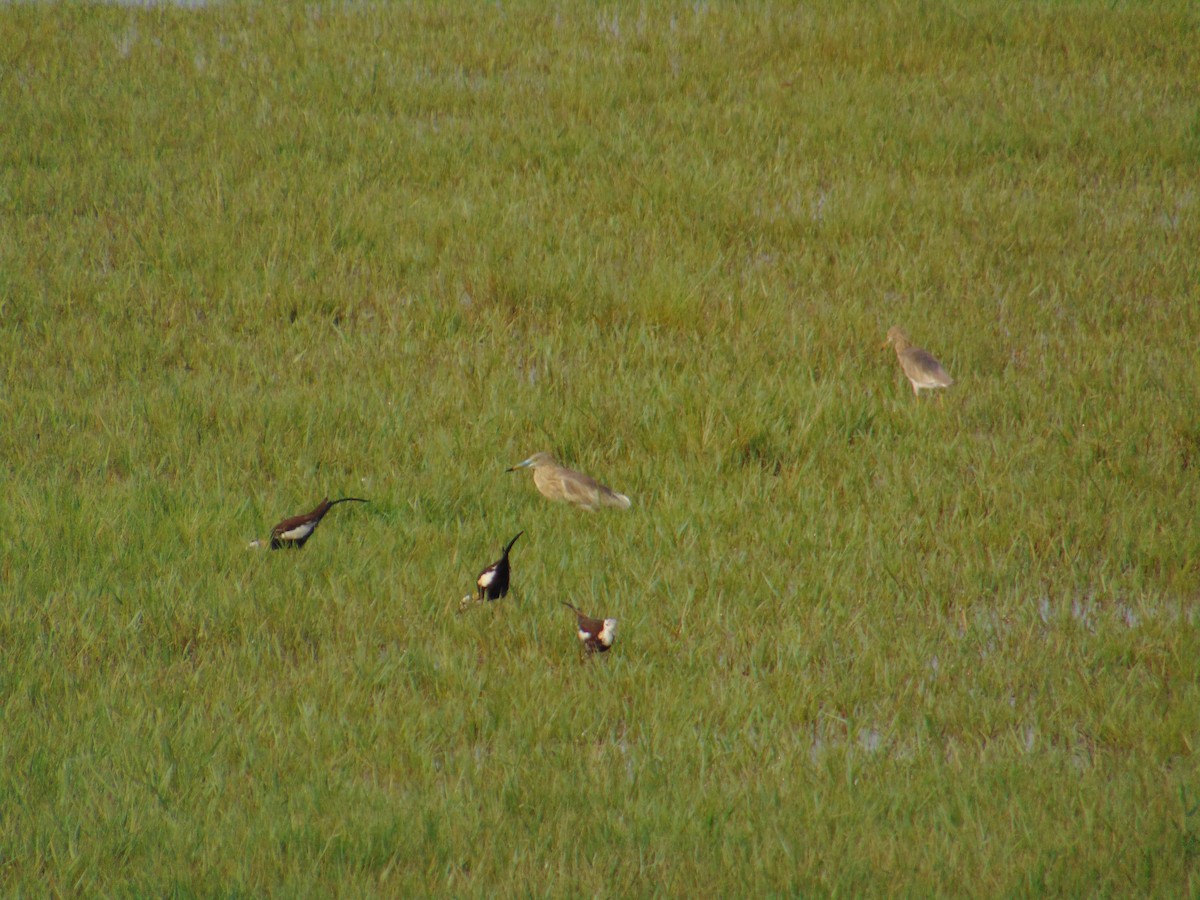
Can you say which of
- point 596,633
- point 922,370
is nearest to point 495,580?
point 596,633

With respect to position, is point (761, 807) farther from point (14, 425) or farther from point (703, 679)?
point (14, 425)

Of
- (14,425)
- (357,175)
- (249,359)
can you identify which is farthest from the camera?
(357,175)

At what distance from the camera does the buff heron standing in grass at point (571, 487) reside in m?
5.62

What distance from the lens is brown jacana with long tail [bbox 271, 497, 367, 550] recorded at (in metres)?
5.18

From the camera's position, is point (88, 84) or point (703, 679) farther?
point (88, 84)

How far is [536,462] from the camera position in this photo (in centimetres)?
592

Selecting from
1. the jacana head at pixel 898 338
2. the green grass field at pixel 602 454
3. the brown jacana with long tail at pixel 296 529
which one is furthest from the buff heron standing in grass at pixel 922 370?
the brown jacana with long tail at pixel 296 529

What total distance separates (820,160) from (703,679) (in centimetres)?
624

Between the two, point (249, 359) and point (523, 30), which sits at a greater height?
point (523, 30)

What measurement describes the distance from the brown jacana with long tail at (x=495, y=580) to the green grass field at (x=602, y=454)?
7 cm

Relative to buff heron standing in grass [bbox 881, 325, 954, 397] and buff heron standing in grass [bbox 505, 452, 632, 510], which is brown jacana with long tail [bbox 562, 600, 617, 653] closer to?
buff heron standing in grass [bbox 505, 452, 632, 510]

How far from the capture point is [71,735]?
403 centimetres

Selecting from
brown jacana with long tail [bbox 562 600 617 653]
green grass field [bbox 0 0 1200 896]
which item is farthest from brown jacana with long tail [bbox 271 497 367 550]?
brown jacana with long tail [bbox 562 600 617 653]

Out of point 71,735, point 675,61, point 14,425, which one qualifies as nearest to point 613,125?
point 675,61
